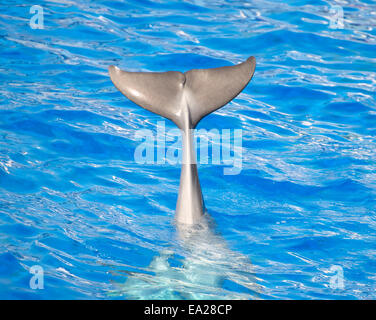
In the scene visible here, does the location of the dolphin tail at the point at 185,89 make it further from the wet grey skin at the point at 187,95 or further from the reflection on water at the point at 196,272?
the reflection on water at the point at 196,272

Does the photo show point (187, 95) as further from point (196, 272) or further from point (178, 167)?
point (178, 167)

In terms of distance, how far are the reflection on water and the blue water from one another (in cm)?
1

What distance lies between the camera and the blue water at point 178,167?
5.25 metres

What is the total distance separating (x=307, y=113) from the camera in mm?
8234

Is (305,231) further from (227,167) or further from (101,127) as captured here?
(101,127)

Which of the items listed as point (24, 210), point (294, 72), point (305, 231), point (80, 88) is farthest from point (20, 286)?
point (294, 72)

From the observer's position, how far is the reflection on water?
4.87 meters

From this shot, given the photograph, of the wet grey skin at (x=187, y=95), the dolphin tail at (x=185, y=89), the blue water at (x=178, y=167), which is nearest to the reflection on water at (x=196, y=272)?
the blue water at (x=178, y=167)

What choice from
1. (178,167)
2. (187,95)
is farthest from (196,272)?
(178,167)

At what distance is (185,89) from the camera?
564cm

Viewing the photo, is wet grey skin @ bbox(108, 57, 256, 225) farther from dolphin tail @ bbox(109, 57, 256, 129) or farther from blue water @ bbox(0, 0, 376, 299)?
blue water @ bbox(0, 0, 376, 299)

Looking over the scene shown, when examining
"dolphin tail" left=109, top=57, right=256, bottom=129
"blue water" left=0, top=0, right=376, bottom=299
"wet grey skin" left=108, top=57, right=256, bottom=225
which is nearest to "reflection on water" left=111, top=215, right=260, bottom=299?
"blue water" left=0, top=0, right=376, bottom=299

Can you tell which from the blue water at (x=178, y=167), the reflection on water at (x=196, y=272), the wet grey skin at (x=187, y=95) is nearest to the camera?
the reflection on water at (x=196, y=272)
